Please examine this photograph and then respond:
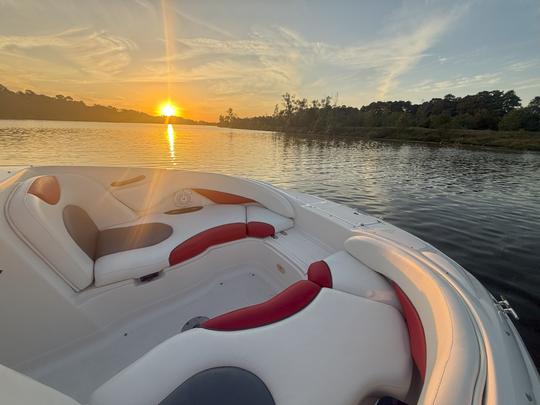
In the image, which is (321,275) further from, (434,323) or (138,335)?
(138,335)

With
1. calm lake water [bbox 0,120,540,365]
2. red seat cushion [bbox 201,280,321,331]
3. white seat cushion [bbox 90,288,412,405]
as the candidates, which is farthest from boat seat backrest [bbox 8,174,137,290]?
calm lake water [bbox 0,120,540,365]

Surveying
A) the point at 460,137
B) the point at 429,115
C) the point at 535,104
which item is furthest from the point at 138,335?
the point at 535,104

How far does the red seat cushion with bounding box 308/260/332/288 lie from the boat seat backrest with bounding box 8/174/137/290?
1.61 metres

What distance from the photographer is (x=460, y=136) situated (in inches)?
1320

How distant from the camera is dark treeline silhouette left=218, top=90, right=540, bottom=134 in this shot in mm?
39388

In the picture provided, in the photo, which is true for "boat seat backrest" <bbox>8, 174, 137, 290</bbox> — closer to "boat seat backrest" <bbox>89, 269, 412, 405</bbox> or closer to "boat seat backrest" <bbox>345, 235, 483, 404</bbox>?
"boat seat backrest" <bbox>89, 269, 412, 405</bbox>

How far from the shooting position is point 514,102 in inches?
1832

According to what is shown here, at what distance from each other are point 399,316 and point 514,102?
6751 centimetres

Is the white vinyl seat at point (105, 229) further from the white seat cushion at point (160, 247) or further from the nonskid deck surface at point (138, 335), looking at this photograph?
the nonskid deck surface at point (138, 335)

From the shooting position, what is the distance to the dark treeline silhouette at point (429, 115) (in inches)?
1551

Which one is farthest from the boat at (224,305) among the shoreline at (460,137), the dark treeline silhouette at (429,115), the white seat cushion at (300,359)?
the dark treeline silhouette at (429,115)

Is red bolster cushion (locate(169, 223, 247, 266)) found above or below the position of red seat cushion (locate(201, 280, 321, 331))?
below

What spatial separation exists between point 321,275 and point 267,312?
0.49 m

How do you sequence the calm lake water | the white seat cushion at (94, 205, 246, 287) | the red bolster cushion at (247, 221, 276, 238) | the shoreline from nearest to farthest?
the white seat cushion at (94, 205, 246, 287), the red bolster cushion at (247, 221, 276, 238), the calm lake water, the shoreline
